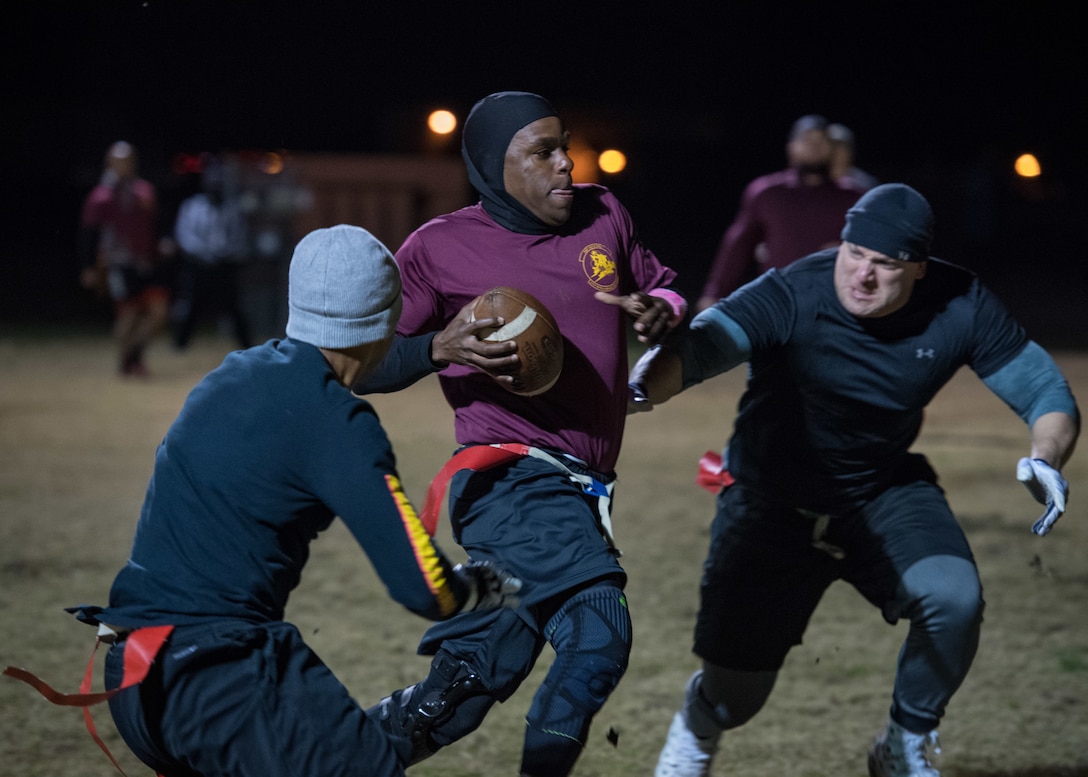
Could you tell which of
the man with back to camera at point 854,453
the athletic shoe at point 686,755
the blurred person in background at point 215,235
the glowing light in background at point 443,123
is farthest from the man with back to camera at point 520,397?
the glowing light in background at point 443,123

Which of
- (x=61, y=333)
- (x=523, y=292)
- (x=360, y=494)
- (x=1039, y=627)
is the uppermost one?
(x=523, y=292)

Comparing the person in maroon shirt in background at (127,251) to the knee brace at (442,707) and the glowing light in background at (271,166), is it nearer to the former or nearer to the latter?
the glowing light in background at (271,166)

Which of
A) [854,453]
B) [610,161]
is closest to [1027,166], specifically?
[610,161]

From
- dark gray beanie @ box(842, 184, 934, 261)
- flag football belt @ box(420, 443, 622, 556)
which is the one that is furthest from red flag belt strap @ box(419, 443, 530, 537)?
dark gray beanie @ box(842, 184, 934, 261)

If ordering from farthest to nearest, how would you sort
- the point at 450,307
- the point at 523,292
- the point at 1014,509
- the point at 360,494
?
the point at 1014,509, the point at 450,307, the point at 523,292, the point at 360,494

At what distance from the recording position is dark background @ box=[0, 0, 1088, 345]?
Result: 98.1ft

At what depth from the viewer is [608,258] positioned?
4012 millimetres

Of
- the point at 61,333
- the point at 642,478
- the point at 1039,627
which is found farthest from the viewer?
the point at 61,333

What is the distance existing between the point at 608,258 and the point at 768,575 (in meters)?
1.17

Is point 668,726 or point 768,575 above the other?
point 768,575

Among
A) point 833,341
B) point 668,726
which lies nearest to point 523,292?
point 833,341

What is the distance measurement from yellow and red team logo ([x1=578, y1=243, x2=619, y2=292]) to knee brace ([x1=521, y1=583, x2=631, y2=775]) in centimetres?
97

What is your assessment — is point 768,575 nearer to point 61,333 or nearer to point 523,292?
point 523,292

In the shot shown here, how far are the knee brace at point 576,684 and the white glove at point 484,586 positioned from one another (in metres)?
0.46
